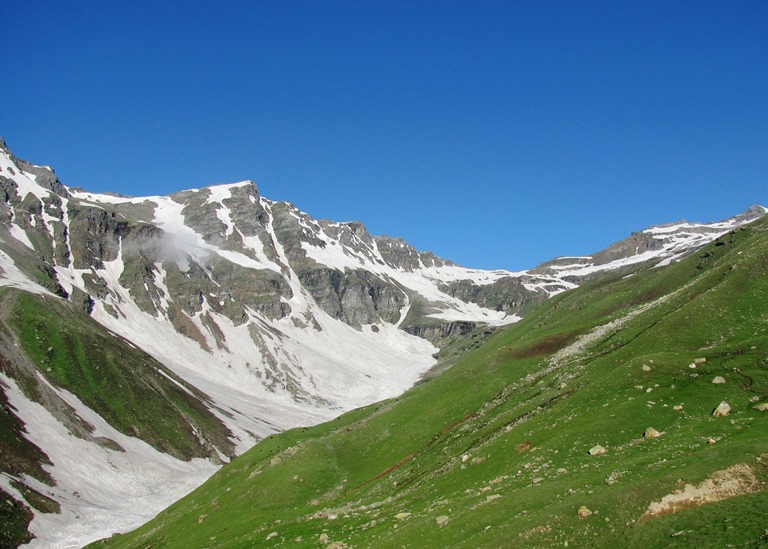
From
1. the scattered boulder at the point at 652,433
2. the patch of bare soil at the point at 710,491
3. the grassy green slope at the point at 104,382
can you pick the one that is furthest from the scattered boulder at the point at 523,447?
the grassy green slope at the point at 104,382

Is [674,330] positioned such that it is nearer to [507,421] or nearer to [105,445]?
[507,421]

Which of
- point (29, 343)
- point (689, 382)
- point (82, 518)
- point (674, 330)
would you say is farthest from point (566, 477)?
point (29, 343)

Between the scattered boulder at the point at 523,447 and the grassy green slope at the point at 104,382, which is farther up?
the grassy green slope at the point at 104,382

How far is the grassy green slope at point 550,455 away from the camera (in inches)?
1174

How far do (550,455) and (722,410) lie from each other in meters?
11.8

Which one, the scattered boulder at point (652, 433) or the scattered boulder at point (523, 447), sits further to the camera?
the scattered boulder at point (523, 447)

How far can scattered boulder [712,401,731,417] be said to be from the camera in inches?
1569

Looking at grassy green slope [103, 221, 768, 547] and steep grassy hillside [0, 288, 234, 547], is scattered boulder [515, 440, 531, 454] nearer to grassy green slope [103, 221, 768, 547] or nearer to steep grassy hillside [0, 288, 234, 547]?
grassy green slope [103, 221, 768, 547]

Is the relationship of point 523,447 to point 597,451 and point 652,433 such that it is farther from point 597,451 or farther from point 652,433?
point 652,433

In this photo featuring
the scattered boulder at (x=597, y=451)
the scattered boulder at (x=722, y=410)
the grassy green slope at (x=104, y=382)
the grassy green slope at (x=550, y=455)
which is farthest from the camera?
the grassy green slope at (x=104, y=382)

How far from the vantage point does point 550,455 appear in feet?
136

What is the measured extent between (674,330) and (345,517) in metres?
40.9

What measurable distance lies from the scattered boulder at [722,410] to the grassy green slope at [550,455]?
1.69ft

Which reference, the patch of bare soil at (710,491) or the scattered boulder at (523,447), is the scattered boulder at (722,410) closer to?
the patch of bare soil at (710,491)
